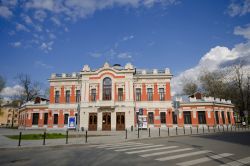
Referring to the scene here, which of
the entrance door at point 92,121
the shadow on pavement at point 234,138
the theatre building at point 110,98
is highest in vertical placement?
the theatre building at point 110,98

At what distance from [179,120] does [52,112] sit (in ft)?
76.9

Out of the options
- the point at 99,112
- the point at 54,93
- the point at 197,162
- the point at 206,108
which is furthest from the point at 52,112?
the point at 197,162

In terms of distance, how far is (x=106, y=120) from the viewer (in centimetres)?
3259

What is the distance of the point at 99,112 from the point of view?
107 feet

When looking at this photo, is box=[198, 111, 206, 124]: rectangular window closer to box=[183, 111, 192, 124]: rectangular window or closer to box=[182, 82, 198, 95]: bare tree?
box=[183, 111, 192, 124]: rectangular window

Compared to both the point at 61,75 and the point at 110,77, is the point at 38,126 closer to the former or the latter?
the point at 61,75

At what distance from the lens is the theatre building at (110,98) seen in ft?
107

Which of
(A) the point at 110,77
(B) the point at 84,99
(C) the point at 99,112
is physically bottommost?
(C) the point at 99,112

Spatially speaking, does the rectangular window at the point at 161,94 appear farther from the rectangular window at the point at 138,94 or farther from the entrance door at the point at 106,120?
the entrance door at the point at 106,120

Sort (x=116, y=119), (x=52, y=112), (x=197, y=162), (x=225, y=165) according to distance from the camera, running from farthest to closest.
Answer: (x=52, y=112) → (x=116, y=119) → (x=197, y=162) → (x=225, y=165)

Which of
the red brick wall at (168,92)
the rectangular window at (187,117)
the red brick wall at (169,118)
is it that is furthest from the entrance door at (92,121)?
the rectangular window at (187,117)

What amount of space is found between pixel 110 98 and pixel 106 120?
386 centimetres

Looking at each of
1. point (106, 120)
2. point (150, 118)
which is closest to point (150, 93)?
point (150, 118)

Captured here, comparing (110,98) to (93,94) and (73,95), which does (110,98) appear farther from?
(73,95)
